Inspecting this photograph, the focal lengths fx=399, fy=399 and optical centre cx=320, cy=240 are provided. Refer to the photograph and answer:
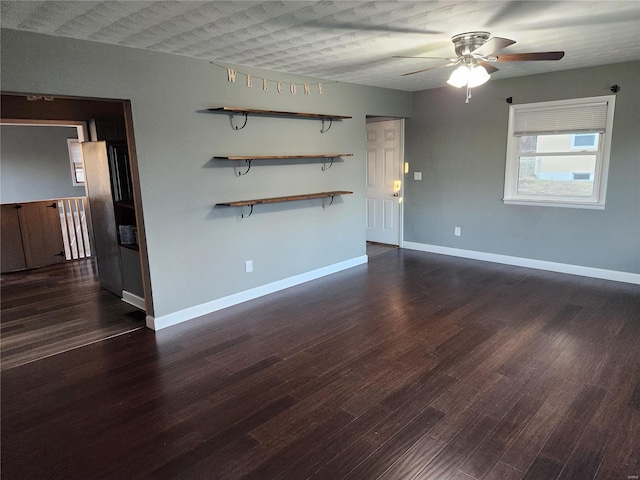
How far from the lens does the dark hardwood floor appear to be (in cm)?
201

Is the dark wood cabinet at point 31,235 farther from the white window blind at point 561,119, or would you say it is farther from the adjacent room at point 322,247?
the white window blind at point 561,119

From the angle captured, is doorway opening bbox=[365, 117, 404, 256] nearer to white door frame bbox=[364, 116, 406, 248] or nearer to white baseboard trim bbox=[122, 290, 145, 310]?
white door frame bbox=[364, 116, 406, 248]

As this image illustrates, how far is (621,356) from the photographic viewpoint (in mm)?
2957

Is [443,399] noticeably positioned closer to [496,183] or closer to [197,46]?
[197,46]


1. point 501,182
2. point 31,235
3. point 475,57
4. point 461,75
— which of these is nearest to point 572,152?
point 501,182

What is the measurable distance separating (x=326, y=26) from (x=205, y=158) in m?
1.66

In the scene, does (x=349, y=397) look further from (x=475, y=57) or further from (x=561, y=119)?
(x=561, y=119)

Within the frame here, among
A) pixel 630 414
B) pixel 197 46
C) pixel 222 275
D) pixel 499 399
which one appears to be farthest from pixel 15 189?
pixel 630 414

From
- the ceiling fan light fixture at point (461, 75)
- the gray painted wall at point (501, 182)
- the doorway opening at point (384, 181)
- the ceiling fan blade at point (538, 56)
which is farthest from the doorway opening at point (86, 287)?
the gray painted wall at point (501, 182)

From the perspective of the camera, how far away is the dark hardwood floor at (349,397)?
201cm

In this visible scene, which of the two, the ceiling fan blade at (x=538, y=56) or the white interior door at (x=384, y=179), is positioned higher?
the ceiling fan blade at (x=538, y=56)

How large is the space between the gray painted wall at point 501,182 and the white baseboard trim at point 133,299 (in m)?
4.12

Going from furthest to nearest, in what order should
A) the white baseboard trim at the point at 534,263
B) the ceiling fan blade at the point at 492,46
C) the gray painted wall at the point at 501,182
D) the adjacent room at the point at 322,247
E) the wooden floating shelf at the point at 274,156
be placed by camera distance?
the white baseboard trim at the point at 534,263
the gray painted wall at the point at 501,182
the wooden floating shelf at the point at 274,156
the ceiling fan blade at the point at 492,46
the adjacent room at the point at 322,247

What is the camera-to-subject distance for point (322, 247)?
5.14 metres
